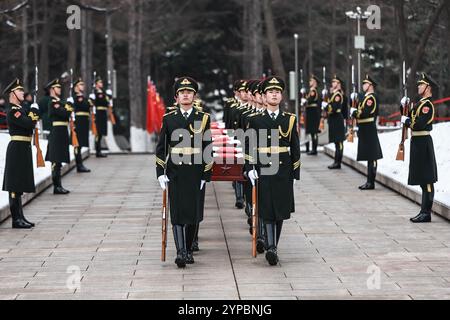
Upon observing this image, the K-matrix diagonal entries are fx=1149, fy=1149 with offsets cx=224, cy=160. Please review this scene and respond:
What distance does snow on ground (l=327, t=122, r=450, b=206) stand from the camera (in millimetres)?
17605

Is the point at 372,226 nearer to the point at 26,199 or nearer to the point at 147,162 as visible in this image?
the point at 26,199

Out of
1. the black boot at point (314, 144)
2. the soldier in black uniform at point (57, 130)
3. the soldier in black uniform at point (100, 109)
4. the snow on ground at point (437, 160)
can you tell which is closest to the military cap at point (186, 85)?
the snow on ground at point (437, 160)

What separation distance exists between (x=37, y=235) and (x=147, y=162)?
485 inches

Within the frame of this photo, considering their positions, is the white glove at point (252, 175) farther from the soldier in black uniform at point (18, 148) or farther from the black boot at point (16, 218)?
the black boot at point (16, 218)

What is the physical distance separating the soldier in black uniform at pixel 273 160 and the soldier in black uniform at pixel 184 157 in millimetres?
541

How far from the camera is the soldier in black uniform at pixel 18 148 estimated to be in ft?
49.3

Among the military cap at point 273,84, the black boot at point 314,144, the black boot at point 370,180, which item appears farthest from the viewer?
the black boot at point 314,144

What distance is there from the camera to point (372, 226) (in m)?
15.3

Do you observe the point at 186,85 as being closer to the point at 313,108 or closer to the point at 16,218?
the point at 16,218

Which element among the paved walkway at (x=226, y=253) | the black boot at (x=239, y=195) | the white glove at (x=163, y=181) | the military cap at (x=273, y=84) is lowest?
the paved walkway at (x=226, y=253)

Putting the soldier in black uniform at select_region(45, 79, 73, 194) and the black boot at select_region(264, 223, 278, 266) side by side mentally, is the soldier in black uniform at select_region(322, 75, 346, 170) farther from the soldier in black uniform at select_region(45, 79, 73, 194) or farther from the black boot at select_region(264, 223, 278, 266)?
the black boot at select_region(264, 223, 278, 266)

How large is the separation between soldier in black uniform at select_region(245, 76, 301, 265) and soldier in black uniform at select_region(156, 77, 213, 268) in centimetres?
54

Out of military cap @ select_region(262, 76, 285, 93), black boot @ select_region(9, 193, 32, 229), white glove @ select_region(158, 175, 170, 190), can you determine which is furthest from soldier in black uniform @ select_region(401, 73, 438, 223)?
black boot @ select_region(9, 193, 32, 229)

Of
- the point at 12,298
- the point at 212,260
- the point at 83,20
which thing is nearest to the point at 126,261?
the point at 212,260
